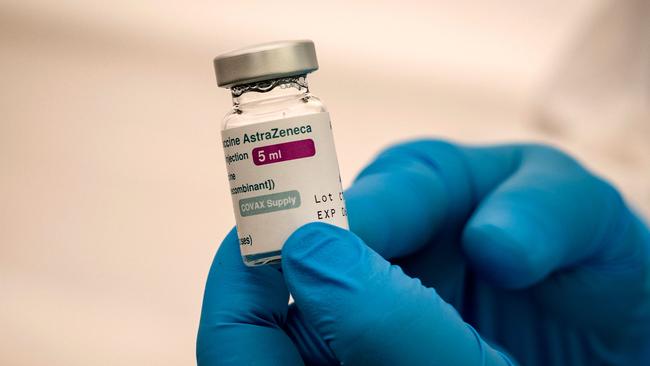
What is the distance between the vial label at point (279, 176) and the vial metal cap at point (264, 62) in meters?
0.04

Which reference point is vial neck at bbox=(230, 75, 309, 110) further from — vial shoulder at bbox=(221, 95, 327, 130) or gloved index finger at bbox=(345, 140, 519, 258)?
gloved index finger at bbox=(345, 140, 519, 258)

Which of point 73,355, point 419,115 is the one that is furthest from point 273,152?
point 419,115

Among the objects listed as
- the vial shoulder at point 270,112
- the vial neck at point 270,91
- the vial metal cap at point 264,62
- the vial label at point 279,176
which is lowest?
the vial label at point 279,176

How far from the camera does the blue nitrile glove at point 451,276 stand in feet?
2.43

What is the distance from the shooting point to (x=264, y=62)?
699mm

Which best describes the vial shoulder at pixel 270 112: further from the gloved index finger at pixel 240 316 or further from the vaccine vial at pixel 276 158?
the gloved index finger at pixel 240 316

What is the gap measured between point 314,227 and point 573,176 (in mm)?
605

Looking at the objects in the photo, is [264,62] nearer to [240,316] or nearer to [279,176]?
[279,176]

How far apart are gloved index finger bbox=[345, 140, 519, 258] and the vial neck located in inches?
8.6

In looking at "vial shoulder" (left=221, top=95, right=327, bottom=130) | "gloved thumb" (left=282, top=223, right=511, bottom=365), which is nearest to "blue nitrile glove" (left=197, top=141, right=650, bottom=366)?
"gloved thumb" (left=282, top=223, right=511, bottom=365)

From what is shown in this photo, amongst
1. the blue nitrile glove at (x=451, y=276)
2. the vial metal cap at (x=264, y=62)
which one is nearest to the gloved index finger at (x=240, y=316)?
the blue nitrile glove at (x=451, y=276)

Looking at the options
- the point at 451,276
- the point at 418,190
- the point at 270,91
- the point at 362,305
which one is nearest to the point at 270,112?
the point at 270,91

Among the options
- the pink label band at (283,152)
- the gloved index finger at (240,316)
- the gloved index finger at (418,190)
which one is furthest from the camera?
the gloved index finger at (418,190)

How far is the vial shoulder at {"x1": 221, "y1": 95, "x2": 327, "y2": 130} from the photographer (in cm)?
71
